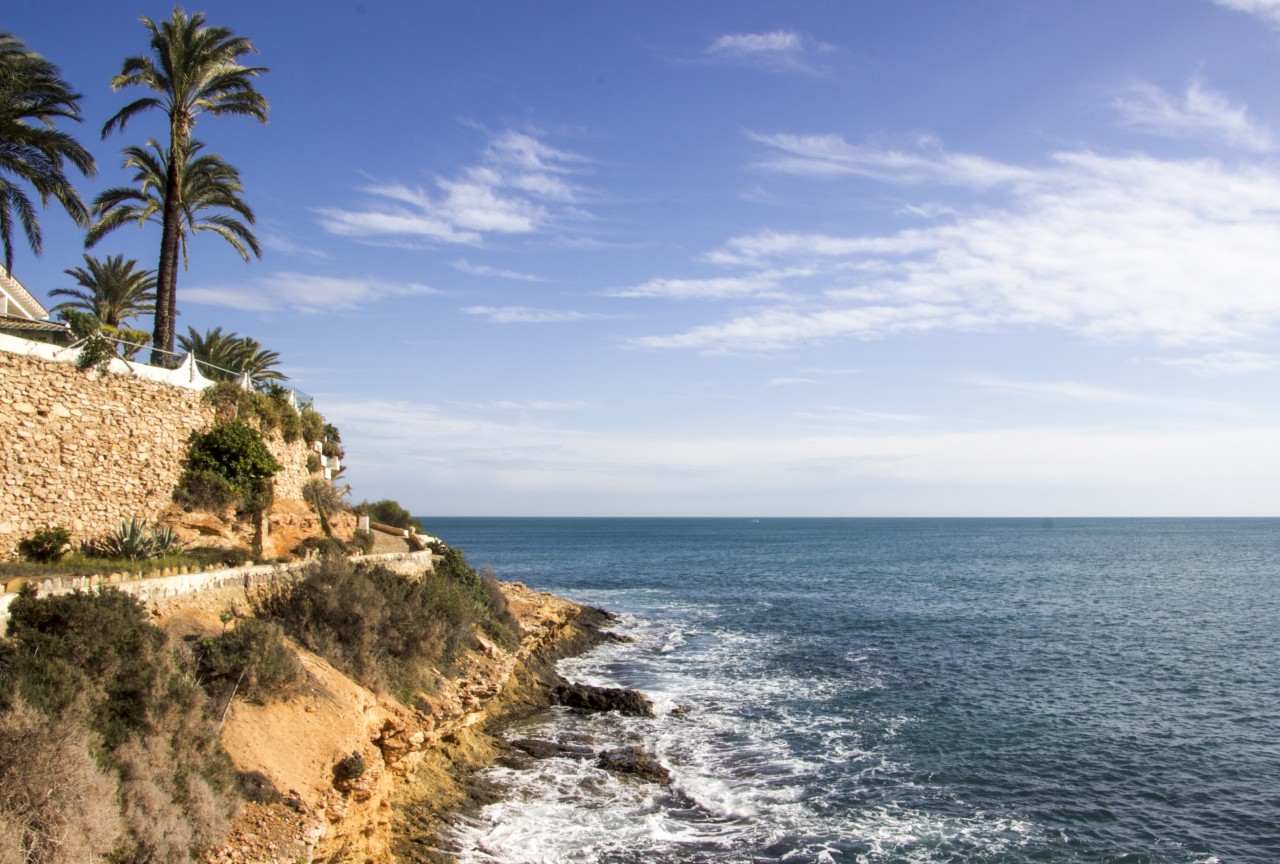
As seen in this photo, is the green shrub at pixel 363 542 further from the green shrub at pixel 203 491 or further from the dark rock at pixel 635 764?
the dark rock at pixel 635 764

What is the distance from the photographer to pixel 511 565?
9681 cm

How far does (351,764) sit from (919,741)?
17.3 metres

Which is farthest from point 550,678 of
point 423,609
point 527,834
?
point 527,834

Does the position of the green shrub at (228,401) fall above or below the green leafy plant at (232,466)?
above

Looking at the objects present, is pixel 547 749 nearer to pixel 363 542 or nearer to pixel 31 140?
pixel 363 542

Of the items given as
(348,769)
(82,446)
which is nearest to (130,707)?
(348,769)

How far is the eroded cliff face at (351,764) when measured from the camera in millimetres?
14359

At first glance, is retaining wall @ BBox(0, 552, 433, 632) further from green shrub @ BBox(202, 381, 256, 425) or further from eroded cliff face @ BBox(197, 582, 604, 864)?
green shrub @ BBox(202, 381, 256, 425)

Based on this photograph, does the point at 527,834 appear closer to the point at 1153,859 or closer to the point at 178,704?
the point at 178,704

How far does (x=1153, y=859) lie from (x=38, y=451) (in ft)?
90.8

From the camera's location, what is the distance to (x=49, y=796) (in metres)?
11.1

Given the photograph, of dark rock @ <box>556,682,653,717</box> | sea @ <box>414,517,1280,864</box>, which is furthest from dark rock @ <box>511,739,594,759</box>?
dark rock @ <box>556,682,653,717</box>

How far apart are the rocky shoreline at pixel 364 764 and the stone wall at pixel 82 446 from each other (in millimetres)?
7595

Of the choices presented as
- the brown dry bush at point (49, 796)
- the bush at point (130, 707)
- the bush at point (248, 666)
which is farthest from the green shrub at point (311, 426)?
the brown dry bush at point (49, 796)
